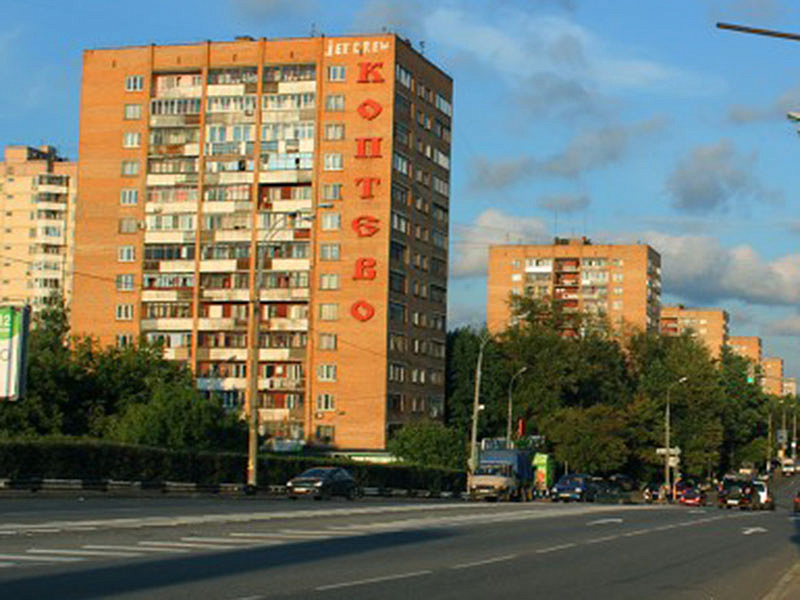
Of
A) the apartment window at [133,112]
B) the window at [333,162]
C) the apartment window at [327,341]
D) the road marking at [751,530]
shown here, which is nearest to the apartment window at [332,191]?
the window at [333,162]

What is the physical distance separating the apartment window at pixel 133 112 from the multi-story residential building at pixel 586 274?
77.9 meters

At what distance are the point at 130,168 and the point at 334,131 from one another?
61.9ft

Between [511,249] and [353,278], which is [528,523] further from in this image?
[511,249]

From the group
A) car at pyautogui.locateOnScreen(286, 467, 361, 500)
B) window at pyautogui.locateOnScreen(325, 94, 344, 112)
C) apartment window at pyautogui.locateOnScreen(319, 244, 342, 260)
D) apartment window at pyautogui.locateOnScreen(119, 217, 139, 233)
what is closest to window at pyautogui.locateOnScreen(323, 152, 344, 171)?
window at pyautogui.locateOnScreen(325, 94, 344, 112)

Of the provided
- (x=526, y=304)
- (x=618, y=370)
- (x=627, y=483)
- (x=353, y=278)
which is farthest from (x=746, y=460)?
(x=353, y=278)

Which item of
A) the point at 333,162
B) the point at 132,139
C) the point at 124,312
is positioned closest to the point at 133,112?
the point at 132,139

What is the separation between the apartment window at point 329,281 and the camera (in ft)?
338

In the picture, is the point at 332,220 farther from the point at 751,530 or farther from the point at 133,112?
the point at 751,530

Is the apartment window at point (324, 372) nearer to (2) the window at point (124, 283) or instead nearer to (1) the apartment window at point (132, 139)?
(2) the window at point (124, 283)

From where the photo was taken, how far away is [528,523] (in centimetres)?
3397

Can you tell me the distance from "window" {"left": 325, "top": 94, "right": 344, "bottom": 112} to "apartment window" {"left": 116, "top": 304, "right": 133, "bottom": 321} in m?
23.9

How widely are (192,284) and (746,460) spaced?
7859 centimetres

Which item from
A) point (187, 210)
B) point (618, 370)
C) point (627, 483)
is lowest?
point (627, 483)

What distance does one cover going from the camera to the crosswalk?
17.9 m
